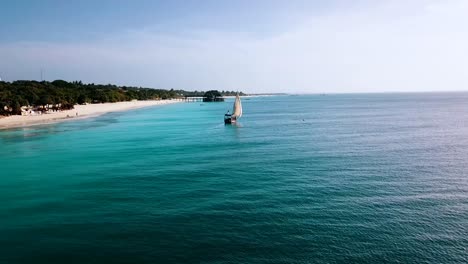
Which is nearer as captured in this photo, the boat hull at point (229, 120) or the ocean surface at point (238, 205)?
the ocean surface at point (238, 205)

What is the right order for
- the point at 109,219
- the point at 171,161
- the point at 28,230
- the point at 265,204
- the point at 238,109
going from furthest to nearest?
the point at 238,109
the point at 171,161
the point at 265,204
the point at 109,219
the point at 28,230

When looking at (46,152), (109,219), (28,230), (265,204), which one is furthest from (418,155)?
(46,152)

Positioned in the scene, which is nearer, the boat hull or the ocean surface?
the ocean surface

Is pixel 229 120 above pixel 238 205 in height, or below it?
above

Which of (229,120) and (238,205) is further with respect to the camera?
(229,120)

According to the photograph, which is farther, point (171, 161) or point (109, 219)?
point (171, 161)

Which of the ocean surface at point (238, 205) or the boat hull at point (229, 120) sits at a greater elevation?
the boat hull at point (229, 120)

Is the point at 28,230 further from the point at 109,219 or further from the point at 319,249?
the point at 319,249

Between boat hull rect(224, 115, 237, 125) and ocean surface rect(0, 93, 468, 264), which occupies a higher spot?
boat hull rect(224, 115, 237, 125)
